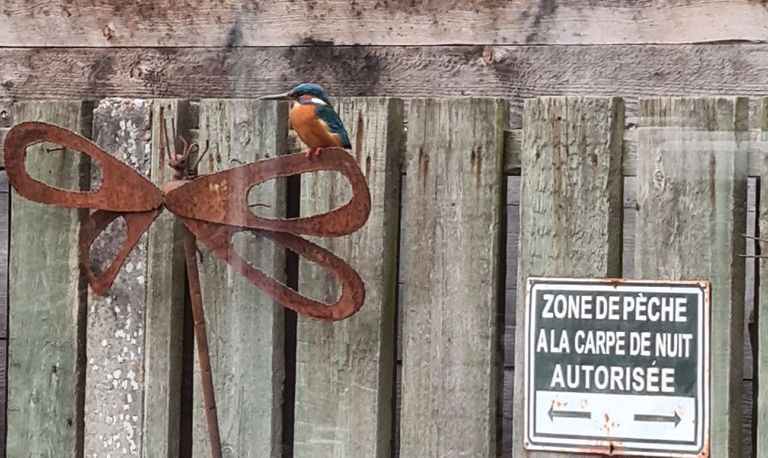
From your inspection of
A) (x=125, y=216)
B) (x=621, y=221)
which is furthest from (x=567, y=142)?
(x=125, y=216)

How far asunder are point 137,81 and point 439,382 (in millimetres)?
1225

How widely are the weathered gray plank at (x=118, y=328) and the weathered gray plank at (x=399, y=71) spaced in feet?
1.55

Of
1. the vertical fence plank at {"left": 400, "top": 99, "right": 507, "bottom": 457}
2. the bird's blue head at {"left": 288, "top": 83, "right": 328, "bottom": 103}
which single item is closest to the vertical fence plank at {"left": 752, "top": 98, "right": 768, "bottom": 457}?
the vertical fence plank at {"left": 400, "top": 99, "right": 507, "bottom": 457}

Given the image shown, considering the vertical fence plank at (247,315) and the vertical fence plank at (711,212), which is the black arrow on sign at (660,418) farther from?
the vertical fence plank at (247,315)

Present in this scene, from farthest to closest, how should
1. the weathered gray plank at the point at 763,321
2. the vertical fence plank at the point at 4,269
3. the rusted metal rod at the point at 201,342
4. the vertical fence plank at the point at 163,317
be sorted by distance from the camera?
the vertical fence plank at the point at 4,269 → the vertical fence plank at the point at 163,317 → the rusted metal rod at the point at 201,342 → the weathered gray plank at the point at 763,321

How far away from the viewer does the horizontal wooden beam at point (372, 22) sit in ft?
13.0

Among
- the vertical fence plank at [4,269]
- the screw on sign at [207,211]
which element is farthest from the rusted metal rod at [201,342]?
the vertical fence plank at [4,269]

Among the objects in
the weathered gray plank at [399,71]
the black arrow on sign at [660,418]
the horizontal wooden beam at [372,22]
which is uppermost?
the horizontal wooden beam at [372,22]

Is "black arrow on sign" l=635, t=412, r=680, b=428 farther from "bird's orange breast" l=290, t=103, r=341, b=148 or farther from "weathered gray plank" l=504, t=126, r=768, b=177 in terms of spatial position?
"bird's orange breast" l=290, t=103, r=341, b=148

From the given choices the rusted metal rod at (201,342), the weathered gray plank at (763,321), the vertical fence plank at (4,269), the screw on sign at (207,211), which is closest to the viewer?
the weathered gray plank at (763,321)

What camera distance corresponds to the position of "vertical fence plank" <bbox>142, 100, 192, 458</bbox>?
3764 millimetres

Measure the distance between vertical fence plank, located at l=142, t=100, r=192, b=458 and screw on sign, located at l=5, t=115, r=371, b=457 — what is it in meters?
0.07

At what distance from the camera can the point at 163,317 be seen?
148 inches

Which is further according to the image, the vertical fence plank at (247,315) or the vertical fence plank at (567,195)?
the vertical fence plank at (247,315)
